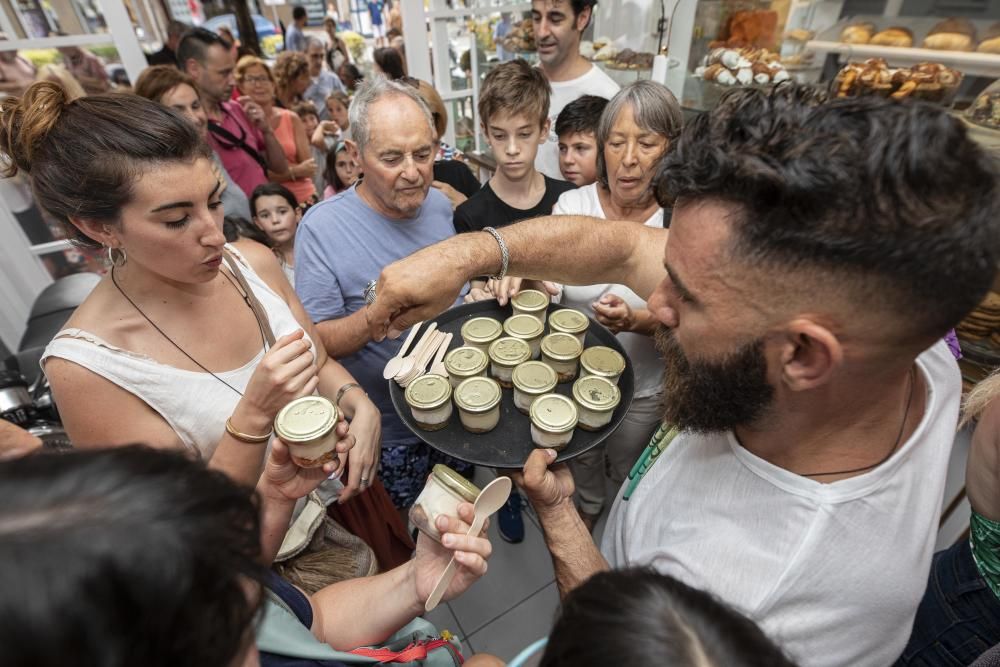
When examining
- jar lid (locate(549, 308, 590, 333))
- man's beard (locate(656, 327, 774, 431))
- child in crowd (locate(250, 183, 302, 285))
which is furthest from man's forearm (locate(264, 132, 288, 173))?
man's beard (locate(656, 327, 774, 431))

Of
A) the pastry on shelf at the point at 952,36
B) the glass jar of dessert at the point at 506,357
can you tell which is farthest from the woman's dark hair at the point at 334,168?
the pastry on shelf at the point at 952,36

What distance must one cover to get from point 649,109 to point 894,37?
156 centimetres

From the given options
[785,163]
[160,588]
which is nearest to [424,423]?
[160,588]

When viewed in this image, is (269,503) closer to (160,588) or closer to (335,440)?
(335,440)

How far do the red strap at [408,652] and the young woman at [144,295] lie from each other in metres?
0.55

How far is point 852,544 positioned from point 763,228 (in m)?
0.66

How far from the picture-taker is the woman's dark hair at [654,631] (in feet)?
1.79

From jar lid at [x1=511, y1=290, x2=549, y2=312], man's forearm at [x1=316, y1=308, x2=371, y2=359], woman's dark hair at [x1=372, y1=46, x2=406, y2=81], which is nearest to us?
man's forearm at [x1=316, y1=308, x2=371, y2=359]

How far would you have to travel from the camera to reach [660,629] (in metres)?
0.57

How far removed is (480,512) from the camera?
1173 millimetres

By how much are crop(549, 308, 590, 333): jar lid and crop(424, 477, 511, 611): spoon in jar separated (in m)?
0.90

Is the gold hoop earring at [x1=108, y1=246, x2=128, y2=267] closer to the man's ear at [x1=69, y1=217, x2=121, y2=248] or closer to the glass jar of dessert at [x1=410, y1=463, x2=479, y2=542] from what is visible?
the man's ear at [x1=69, y1=217, x2=121, y2=248]

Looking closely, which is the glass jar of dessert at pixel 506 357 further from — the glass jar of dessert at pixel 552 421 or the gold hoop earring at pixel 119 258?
the gold hoop earring at pixel 119 258

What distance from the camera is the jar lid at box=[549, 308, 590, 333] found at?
1.92 m
